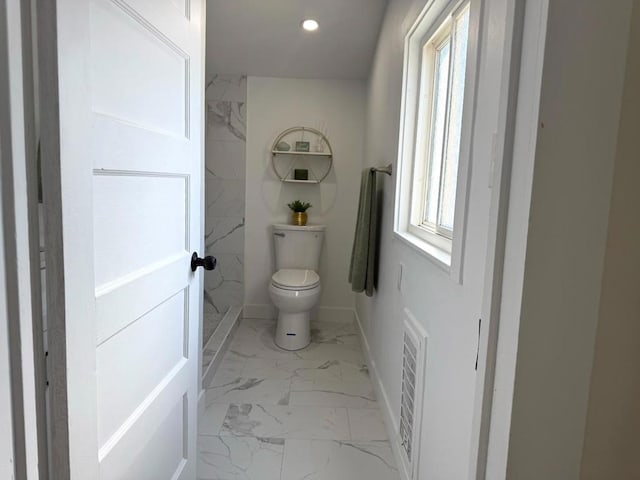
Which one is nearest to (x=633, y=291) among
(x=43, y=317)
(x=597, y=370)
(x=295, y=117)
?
(x=597, y=370)

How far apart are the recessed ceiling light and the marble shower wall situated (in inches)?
28.8

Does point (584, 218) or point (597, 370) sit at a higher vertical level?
point (584, 218)

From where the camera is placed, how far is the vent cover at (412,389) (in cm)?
142

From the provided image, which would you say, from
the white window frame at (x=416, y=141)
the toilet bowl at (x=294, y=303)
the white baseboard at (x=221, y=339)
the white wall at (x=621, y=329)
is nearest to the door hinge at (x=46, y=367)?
the white wall at (x=621, y=329)

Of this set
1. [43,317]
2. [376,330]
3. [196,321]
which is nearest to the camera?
[43,317]

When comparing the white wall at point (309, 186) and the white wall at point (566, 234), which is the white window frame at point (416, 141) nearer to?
the white wall at point (566, 234)

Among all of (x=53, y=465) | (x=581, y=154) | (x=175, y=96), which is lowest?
(x=53, y=465)

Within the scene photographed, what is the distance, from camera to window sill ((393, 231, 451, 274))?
1237 millimetres

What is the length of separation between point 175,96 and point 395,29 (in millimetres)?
1450

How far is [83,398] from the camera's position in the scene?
2.57 ft

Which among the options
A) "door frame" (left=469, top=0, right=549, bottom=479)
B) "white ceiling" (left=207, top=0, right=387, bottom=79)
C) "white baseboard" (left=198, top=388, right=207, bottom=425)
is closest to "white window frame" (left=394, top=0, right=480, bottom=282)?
"door frame" (left=469, top=0, right=549, bottom=479)

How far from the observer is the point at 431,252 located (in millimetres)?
1380

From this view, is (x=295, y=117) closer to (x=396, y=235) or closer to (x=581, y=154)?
(x=396, y=235)

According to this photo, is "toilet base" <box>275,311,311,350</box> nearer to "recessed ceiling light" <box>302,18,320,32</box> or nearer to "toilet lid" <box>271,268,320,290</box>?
"toilet lid" <box>271,268,320,290</box>
